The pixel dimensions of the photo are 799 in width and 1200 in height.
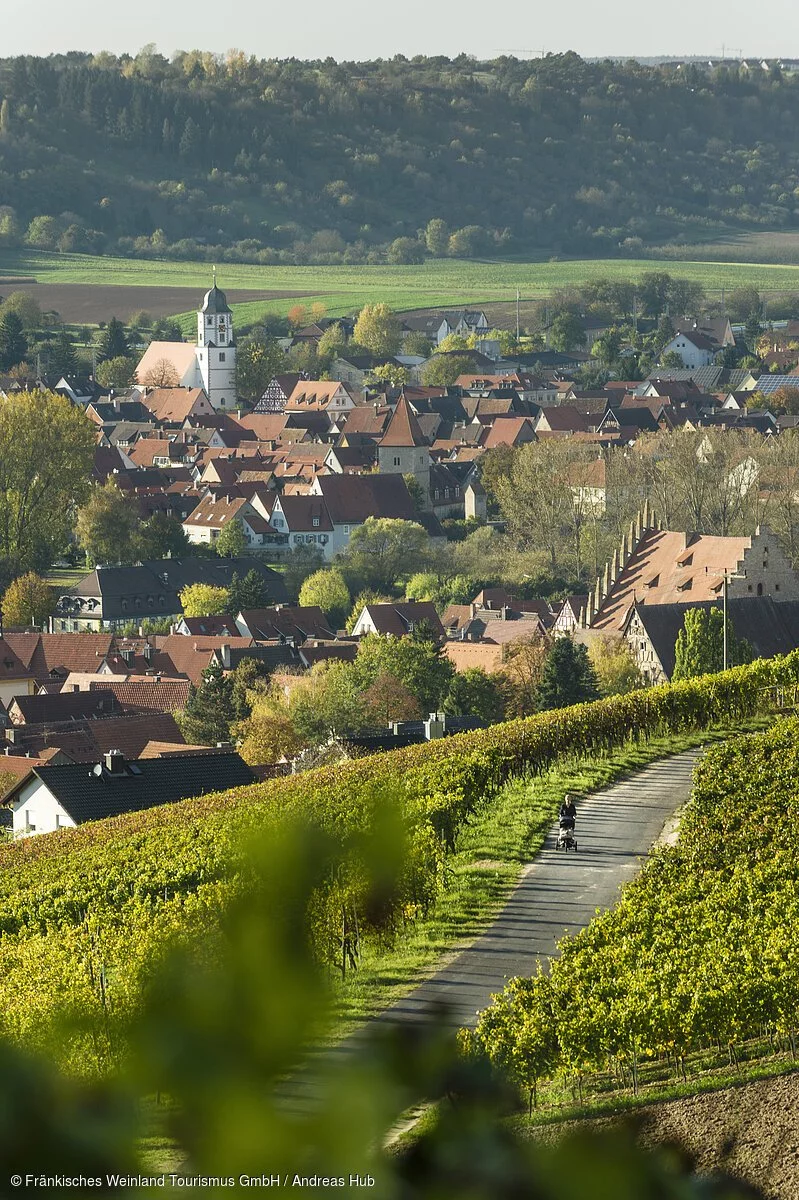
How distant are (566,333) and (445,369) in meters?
17.2

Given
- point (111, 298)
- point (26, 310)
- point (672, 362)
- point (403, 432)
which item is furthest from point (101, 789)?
point (111, 298)

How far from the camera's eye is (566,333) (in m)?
145

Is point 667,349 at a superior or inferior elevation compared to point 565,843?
inferior

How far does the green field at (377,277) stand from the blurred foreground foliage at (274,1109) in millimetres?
152428

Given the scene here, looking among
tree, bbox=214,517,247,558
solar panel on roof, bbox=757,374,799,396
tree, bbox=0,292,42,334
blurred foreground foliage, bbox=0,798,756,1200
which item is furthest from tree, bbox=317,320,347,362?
blurred foreground foliage, bbox=0,798,756,1200

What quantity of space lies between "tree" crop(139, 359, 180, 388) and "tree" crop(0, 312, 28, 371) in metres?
7.74

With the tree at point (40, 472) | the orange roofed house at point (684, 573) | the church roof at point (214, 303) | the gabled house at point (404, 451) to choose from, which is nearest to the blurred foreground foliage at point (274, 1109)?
the orange roofed house at point (684, 573)

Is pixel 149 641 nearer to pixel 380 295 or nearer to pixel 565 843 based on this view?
pixel 565 843

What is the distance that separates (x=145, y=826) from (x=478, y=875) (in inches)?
294

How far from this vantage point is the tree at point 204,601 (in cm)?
6725

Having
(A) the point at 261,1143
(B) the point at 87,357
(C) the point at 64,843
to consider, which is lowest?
(B) the point at 87,357

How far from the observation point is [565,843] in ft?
69.7

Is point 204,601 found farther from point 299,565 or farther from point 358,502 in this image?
point 358,502

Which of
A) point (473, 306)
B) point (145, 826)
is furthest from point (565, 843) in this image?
point (473, 306)
